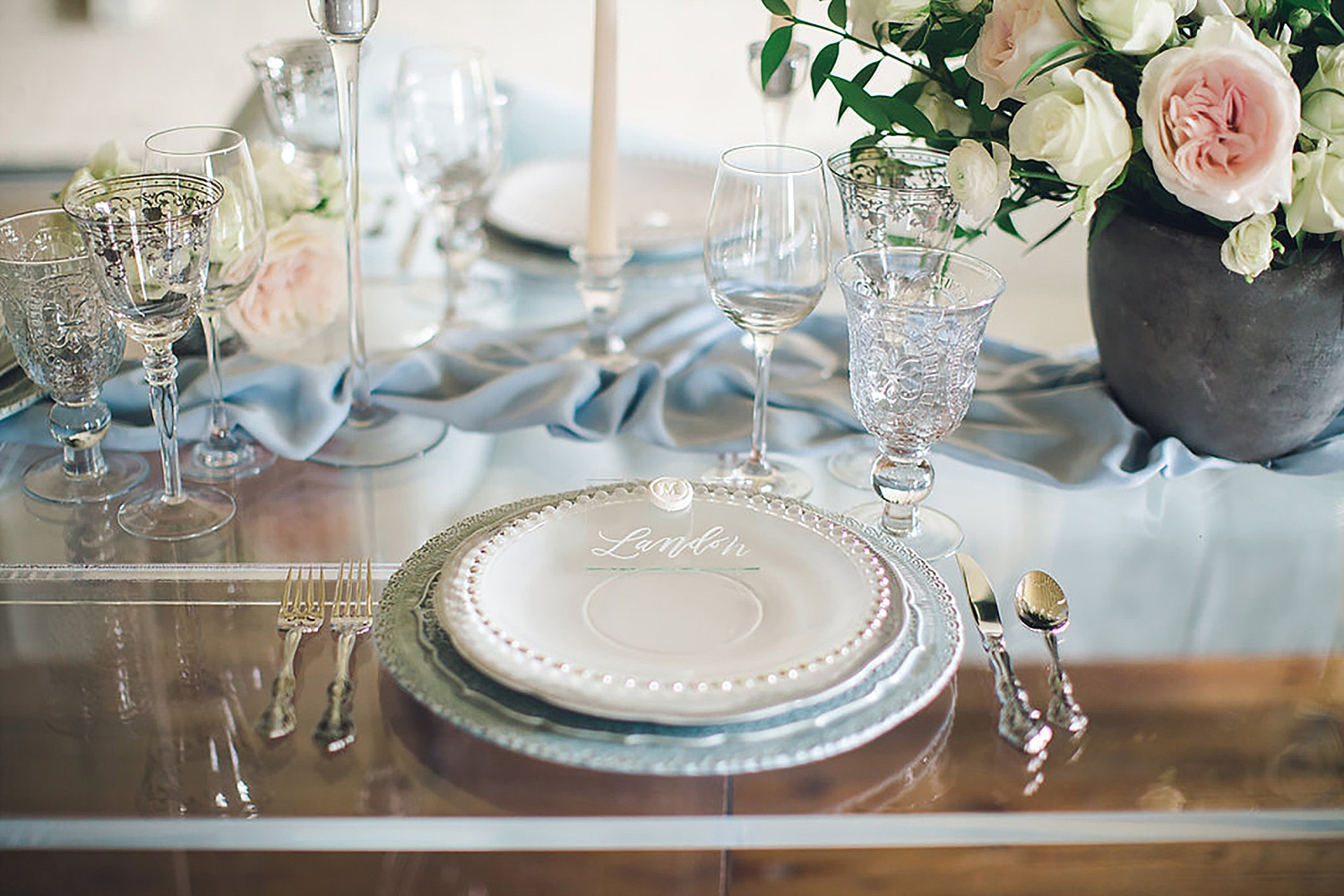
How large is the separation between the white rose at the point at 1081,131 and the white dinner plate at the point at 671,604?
0.26 metres

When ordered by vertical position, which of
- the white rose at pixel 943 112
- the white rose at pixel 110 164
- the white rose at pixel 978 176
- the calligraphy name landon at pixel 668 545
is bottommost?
the calligraphy name landon at pixel 668 545

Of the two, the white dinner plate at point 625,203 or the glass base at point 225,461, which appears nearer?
the glass base at point 225,461

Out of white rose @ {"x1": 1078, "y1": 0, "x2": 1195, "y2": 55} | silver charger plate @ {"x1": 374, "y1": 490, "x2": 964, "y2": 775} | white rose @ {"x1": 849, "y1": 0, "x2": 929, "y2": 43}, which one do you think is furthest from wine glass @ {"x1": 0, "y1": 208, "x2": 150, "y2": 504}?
white rose @ {"x1": 1078, "y1": 0, "x2": 1195, "y2": 55}

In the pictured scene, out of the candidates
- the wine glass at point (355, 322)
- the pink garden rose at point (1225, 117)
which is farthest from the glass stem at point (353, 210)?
the pink garden rose at point (1225, 117)

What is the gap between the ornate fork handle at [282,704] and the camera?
2.20ft

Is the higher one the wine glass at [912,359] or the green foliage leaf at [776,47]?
the green foliage leaf at [776,47]

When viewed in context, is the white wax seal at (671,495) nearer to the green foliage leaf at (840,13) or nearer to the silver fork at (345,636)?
the silver fork at (345,636)

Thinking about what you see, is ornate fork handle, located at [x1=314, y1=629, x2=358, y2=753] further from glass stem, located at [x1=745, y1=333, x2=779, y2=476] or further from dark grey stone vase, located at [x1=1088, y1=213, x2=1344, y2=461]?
dark grey stone vase, located at [x1=1088, y1=213, x2=1344, y2=461]

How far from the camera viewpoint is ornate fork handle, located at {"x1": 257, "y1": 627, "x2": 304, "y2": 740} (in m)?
0.67

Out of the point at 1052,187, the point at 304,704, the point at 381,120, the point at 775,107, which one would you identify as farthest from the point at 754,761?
the point at 381,120

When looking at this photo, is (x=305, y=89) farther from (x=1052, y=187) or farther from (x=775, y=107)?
(x=1052, y=187)

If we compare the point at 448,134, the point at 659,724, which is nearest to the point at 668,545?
the point at 659,724

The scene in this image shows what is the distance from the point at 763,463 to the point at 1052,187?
28 cm

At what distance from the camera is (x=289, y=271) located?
3.37 feet
